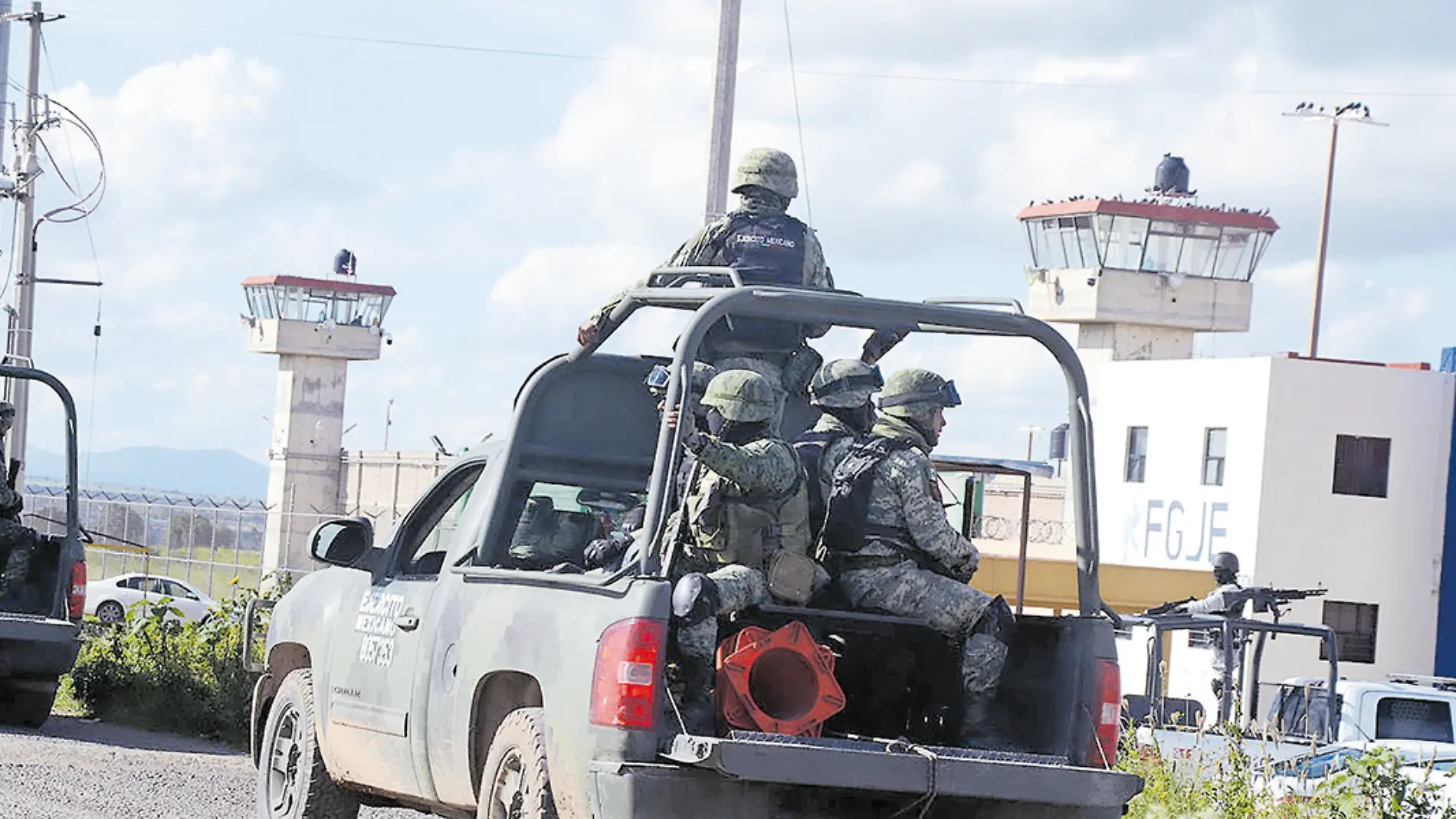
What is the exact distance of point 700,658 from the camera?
761 centimetres

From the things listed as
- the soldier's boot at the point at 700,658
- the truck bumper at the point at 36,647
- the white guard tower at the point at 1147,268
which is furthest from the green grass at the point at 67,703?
the white guard tower at the point at 1147,268

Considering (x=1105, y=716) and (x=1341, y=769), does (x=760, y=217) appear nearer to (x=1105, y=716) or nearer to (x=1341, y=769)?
(x=1105, y=716)

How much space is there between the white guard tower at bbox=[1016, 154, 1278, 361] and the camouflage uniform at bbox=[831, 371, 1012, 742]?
158 ft

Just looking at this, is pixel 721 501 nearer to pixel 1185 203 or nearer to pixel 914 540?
pixel 914 540

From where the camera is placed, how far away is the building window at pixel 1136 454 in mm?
45844

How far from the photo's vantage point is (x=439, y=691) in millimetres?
8523

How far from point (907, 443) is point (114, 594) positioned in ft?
131

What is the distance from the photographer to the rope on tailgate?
→ 7.20 meters

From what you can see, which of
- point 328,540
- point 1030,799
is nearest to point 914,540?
point 1030,799

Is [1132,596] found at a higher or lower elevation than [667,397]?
lower

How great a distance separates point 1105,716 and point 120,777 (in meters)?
6.54

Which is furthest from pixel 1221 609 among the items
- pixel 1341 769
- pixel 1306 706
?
pixel 1341 769

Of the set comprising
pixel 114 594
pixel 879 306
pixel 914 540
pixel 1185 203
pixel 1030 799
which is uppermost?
pixel 1185 203

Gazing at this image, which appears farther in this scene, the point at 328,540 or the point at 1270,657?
the point at 1270,657
